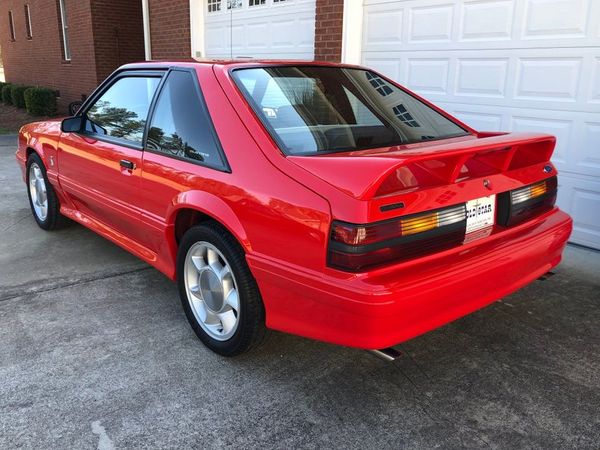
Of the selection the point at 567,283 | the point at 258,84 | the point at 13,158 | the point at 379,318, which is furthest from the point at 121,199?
the point at 13,158

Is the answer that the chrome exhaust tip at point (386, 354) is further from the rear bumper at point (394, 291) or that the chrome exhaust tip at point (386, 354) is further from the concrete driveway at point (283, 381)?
the concrete driveway at point (283, 381)

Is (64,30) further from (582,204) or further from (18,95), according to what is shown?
(582,204)

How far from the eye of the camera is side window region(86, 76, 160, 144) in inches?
137

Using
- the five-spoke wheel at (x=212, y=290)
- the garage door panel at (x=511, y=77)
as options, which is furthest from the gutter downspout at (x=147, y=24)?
the five-spoke wheel at (x=212, y=290)

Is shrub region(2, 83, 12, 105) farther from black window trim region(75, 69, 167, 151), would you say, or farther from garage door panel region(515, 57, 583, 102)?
garage door panel region(515, 57, 583, 102)

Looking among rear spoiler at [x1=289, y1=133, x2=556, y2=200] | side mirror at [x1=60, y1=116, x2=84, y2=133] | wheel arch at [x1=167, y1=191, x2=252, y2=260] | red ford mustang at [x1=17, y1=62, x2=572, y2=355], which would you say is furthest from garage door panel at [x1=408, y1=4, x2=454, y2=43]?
wheel arch at [x1=167, y1=191, x2=252, y2=260]

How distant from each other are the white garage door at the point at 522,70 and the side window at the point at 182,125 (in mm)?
3267

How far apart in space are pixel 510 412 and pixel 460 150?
49.6 inches

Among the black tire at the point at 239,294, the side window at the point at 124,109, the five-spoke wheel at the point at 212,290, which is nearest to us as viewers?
the black tire at the point at 239,294

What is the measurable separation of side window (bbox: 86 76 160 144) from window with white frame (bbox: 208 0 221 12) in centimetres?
570

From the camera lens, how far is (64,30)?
14.5 meters

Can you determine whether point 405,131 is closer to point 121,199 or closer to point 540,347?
point 540,347

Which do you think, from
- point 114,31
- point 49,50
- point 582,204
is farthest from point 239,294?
point 49,50

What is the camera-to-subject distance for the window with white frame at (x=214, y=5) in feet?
30.0
